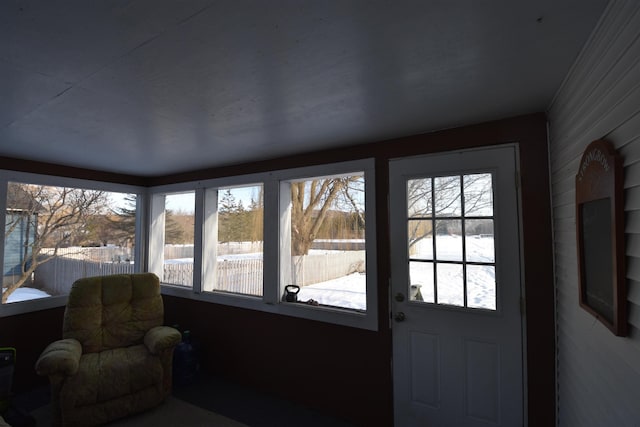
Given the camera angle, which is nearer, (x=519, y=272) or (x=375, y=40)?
(x=375, y=40)

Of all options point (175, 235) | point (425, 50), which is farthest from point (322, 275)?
point (425, 50)

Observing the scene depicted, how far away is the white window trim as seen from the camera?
252 cm

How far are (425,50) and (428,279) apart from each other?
5.14 feet

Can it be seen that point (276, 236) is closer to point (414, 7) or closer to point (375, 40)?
point (375, 40)

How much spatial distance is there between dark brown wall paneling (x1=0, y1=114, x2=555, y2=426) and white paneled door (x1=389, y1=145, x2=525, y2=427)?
3.1 inches

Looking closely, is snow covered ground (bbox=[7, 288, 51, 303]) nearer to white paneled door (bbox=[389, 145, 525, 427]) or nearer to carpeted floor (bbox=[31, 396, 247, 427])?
carpeted floor (bbox=[31, 396, 247, 427])

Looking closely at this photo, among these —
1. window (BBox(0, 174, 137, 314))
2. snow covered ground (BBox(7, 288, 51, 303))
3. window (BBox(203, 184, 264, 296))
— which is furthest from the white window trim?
snow covered ground (BBox(7, 288, 51, 303))

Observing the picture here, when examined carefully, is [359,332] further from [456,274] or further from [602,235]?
[602,235]

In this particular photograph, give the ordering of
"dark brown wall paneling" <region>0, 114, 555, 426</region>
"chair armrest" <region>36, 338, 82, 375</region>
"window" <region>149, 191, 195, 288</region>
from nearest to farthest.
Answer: "dark brown wall paneling" <region>0, 114, 555, 426</region> < "chair armrest" <region>36, 338, 82, 375</region> < "window" <region>149, 191, 195, 288</region>

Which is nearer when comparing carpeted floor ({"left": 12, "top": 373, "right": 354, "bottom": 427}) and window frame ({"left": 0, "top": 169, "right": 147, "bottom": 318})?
carpeted floor ({"left": 12, "top": 373, "right": 354, "bottom": 427})

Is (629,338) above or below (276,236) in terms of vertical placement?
below

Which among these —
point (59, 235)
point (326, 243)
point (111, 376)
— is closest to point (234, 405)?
point (111, 376)

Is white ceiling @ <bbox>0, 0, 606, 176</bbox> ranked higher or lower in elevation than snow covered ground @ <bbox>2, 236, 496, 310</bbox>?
higher

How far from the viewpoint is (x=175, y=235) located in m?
4.19
